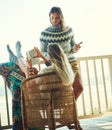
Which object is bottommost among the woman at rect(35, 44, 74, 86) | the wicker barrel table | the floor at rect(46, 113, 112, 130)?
the floor at rect(46, 113, 112, 130)

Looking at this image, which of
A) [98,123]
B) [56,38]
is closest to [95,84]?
[98,123]

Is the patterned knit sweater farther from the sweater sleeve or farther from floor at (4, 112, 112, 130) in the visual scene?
floor at (4, 112, 112, 130)

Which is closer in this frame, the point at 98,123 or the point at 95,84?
the point at 98,123

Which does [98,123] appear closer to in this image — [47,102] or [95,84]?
[95,84]

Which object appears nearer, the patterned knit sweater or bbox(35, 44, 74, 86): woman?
bbox(35, 44, 74, 86): woman

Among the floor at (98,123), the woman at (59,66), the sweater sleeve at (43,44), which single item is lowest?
the floor at (98,123)

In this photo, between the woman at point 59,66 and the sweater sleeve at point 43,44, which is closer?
the woman at point 59,66

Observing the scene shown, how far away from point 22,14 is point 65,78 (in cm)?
326

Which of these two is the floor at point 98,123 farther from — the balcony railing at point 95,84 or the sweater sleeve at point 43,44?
the sweater sleeve at point 43,44

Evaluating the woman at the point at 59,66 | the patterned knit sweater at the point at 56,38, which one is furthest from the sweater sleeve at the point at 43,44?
the woman at the point at 59,66

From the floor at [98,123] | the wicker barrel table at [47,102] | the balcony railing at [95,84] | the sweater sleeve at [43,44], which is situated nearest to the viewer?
the wicker barrel table at [47,102]

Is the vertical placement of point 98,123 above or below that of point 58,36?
below

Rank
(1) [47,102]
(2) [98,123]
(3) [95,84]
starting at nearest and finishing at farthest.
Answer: (1) [47,102], (2) [98,123], (3) [95,84]

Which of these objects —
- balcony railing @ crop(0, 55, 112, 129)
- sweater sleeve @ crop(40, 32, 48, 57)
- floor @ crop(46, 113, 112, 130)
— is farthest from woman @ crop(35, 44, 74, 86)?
balcony railing @ crop(0, 55, 112, 129)
